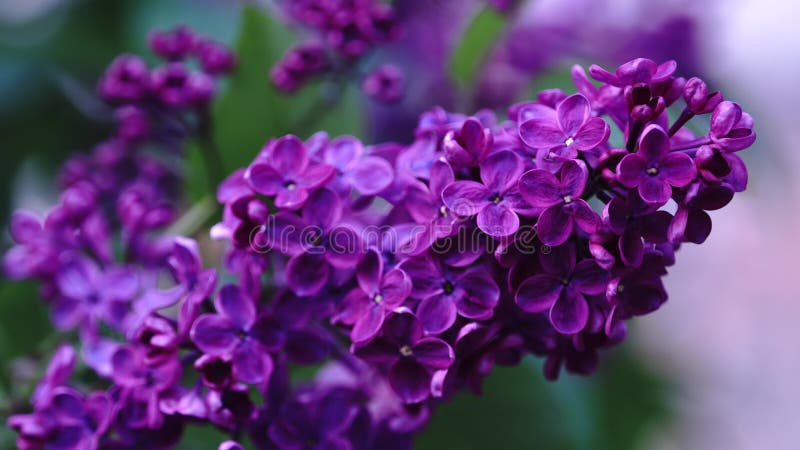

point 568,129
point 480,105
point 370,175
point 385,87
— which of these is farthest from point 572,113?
point 480,105

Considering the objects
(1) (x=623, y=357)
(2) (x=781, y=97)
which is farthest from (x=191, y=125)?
(2) (x=781, y=97)

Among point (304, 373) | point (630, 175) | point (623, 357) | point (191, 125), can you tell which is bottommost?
point (623, 357)

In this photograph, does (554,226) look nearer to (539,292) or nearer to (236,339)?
(539,292)

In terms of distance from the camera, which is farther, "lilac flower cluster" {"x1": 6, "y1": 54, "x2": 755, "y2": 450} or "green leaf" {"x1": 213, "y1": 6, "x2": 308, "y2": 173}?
"green leaf" {"x1": 213, "y1": 6, "x2": 308, "y2": 173}

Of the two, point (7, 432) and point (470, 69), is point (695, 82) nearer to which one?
point (470, 69)

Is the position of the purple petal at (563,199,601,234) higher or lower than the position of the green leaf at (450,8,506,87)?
higher

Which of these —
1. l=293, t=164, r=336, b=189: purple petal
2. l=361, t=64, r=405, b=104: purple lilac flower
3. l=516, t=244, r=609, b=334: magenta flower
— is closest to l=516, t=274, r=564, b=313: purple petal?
l=516, t=244, r=609, b=334: magenta flower

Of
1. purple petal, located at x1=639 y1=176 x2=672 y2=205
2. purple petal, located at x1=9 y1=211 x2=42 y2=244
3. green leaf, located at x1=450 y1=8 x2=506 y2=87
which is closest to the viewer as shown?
purple petal, located at x1=639 y1=176 x2=672 y2=205

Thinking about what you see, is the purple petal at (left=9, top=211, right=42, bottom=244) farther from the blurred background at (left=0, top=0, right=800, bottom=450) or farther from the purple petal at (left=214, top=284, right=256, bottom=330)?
the purple petal at (left=214, top=284, right=256, bottom=330)
